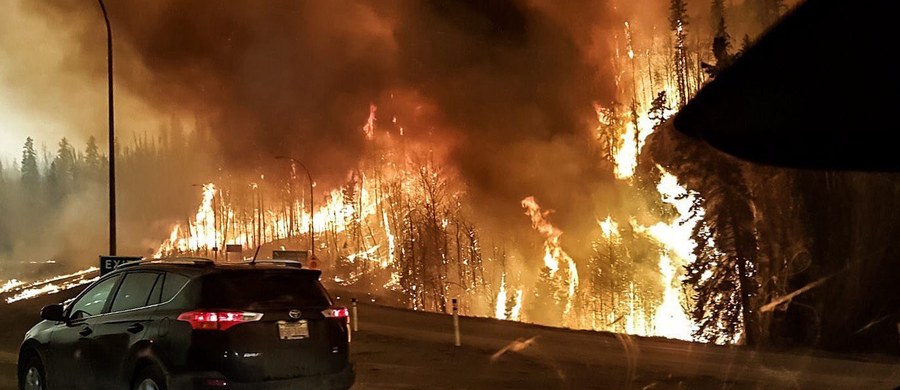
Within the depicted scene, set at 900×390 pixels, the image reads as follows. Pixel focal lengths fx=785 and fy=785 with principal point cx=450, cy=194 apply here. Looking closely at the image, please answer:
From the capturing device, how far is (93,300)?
8.16m

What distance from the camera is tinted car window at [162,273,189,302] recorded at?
6941mm

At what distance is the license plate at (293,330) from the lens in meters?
6.85

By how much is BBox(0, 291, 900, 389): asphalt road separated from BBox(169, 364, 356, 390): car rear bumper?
353 cm

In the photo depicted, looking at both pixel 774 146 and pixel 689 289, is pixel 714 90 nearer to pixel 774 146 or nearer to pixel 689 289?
pixel 774 146

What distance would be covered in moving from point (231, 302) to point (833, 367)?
10.6 m

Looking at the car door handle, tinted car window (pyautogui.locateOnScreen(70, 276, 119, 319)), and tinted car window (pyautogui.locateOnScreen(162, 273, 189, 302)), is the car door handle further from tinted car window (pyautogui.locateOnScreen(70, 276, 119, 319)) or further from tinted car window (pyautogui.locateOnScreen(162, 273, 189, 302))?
tinted car window (pyautogui.locateOnScreen(70, 276, 119, 319))

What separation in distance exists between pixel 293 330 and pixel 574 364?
7080mm

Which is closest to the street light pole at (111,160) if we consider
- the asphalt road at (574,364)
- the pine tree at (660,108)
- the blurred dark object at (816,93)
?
the asphalt road at (574,364)

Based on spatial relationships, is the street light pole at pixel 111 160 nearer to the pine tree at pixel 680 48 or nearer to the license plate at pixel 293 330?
the license plate at pixel 293 330

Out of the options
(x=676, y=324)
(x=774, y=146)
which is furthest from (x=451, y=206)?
(x=774, y=146)

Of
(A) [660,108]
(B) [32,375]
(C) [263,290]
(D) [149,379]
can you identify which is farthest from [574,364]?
(A) [660,108]

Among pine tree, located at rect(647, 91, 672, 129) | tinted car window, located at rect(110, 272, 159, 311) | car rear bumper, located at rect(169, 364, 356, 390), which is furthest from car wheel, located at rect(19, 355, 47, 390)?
pine tree, located at rect(647, 91, 672, 129)

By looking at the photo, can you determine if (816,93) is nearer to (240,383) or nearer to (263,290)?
(240,383)

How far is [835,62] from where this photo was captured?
1991 millimetres
